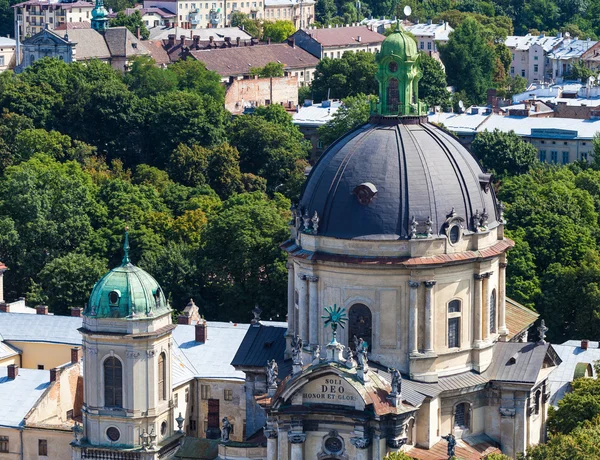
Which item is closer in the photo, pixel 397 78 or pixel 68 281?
pixel 397 78

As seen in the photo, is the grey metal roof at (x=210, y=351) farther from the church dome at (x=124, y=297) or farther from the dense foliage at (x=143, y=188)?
the dense foliage at (x=143, y=188)

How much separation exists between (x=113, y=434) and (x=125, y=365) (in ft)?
11.9

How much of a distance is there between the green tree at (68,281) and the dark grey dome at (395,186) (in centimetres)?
4315

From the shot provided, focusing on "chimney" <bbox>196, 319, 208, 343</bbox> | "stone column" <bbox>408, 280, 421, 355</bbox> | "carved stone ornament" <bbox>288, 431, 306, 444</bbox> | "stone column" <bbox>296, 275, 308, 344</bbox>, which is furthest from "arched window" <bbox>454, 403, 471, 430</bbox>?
"chimney" <bbox>196, 319, 208, 343</bbox>

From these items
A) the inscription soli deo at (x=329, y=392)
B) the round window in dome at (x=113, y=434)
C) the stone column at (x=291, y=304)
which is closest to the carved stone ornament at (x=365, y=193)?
the stone column at (x=291, y=304)

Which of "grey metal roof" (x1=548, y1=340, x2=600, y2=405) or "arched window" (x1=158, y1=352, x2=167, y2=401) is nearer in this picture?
"arched window" (x1=158, y1=352, x2=167, y2=401)

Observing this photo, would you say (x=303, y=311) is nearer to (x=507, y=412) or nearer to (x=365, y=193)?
(x=365, y=193)

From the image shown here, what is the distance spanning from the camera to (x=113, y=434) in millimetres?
100000

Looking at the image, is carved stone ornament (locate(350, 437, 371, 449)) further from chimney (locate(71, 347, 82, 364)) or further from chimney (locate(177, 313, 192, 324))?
chimney (locate(177, 313, 192, 324))

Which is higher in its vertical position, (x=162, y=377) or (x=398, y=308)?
(x=398, y=308)

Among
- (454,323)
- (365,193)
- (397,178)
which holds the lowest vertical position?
(454,323)

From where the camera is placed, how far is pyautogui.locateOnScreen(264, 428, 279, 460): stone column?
304 feet

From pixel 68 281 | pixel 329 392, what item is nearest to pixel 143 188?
pixel 68 281

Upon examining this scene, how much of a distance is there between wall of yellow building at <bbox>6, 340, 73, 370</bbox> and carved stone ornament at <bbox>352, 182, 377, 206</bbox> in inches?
1168
